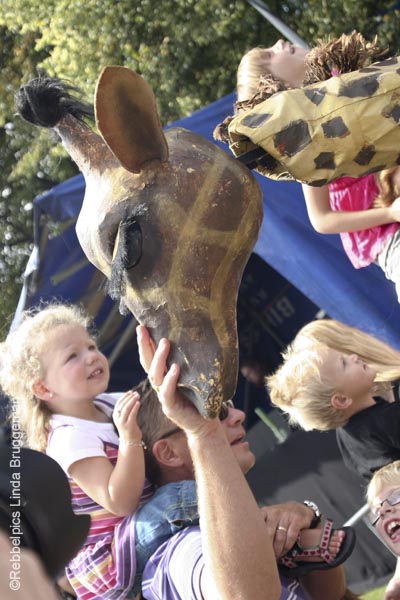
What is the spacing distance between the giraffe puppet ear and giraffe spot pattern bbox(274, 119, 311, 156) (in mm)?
193

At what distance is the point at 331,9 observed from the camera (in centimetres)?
616

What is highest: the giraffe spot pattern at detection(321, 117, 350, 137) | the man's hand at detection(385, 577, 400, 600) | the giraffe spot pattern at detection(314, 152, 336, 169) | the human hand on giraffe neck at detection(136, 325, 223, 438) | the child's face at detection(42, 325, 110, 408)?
the giraffe spot pattern at detection(321, 117, 350, 137)

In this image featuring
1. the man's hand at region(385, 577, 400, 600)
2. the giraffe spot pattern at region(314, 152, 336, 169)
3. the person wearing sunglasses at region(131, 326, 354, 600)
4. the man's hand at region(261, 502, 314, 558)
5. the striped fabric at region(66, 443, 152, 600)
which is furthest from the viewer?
the man's hand at region(385, 577, 400, 600)

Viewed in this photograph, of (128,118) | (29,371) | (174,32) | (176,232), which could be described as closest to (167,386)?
(176,232)

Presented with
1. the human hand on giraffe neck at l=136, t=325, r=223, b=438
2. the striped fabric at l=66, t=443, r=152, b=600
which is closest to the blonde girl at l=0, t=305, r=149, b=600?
the striped fabric at l=66, t=443, r=152, b=600

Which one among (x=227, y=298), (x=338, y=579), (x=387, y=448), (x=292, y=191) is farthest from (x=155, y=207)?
(x=292, y=191)

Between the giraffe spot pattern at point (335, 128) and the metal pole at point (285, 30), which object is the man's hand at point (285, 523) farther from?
the metal pole at point (285, 30)

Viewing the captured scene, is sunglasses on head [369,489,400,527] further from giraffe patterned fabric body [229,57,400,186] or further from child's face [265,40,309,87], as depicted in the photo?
child's face [265,40,309,87]

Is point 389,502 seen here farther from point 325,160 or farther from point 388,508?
point 325,160

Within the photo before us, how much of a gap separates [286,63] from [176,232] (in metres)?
1.37

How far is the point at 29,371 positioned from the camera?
2.28 m

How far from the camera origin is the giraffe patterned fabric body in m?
1.40

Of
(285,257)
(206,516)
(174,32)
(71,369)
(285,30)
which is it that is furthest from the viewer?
(174,32)

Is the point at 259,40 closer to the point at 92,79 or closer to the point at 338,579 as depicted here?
the point at 92,79
